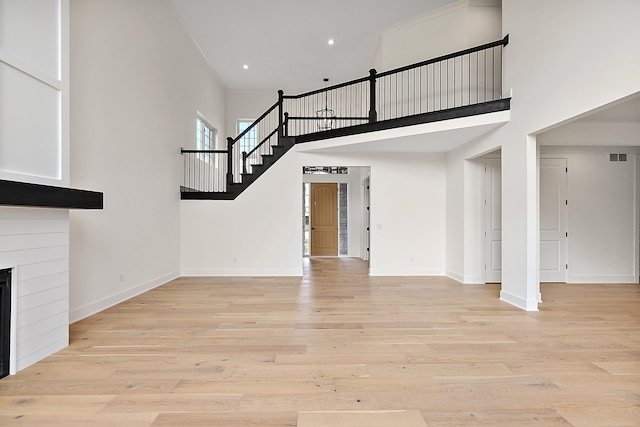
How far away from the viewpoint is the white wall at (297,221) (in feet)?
22.1

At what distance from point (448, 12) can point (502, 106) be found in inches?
110

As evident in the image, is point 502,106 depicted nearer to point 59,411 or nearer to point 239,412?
point 239,412

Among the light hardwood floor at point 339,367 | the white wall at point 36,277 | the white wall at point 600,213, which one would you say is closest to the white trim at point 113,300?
the light hardwood floor at point 339,367

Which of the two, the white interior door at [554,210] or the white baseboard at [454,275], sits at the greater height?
the white interior door at [554,210]

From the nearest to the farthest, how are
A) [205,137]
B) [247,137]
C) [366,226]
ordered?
1. [205,137]
2. [366,226]
3. [247,137]

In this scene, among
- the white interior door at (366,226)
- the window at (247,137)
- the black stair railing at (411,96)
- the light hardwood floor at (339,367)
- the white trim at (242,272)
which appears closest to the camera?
the light hardwood floor at (339,367)

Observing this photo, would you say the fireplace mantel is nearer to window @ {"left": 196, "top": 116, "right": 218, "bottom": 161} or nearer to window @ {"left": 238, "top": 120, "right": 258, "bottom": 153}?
window @ {"left": 196, "top": 116, "right": 218, "bottom": 161}

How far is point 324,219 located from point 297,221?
13.6 feet

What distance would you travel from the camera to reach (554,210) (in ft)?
19.5

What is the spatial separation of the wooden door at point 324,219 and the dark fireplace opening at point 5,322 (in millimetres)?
8541

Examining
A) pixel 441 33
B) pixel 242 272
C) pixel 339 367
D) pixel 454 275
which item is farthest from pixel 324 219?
pixel 339 367

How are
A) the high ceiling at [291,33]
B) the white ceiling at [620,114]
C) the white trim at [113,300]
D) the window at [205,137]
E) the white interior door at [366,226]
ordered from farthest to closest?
the white interior door at [366,226]
the window at [205,137]
the high ceiling at [291,33]
the white ceiling at [620,114]
the white trim at [113,300]

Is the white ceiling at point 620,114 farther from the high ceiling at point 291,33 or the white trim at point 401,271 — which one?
the white trim at point 401,271

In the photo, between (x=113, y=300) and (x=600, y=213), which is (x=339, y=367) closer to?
(x=113, y=300)
